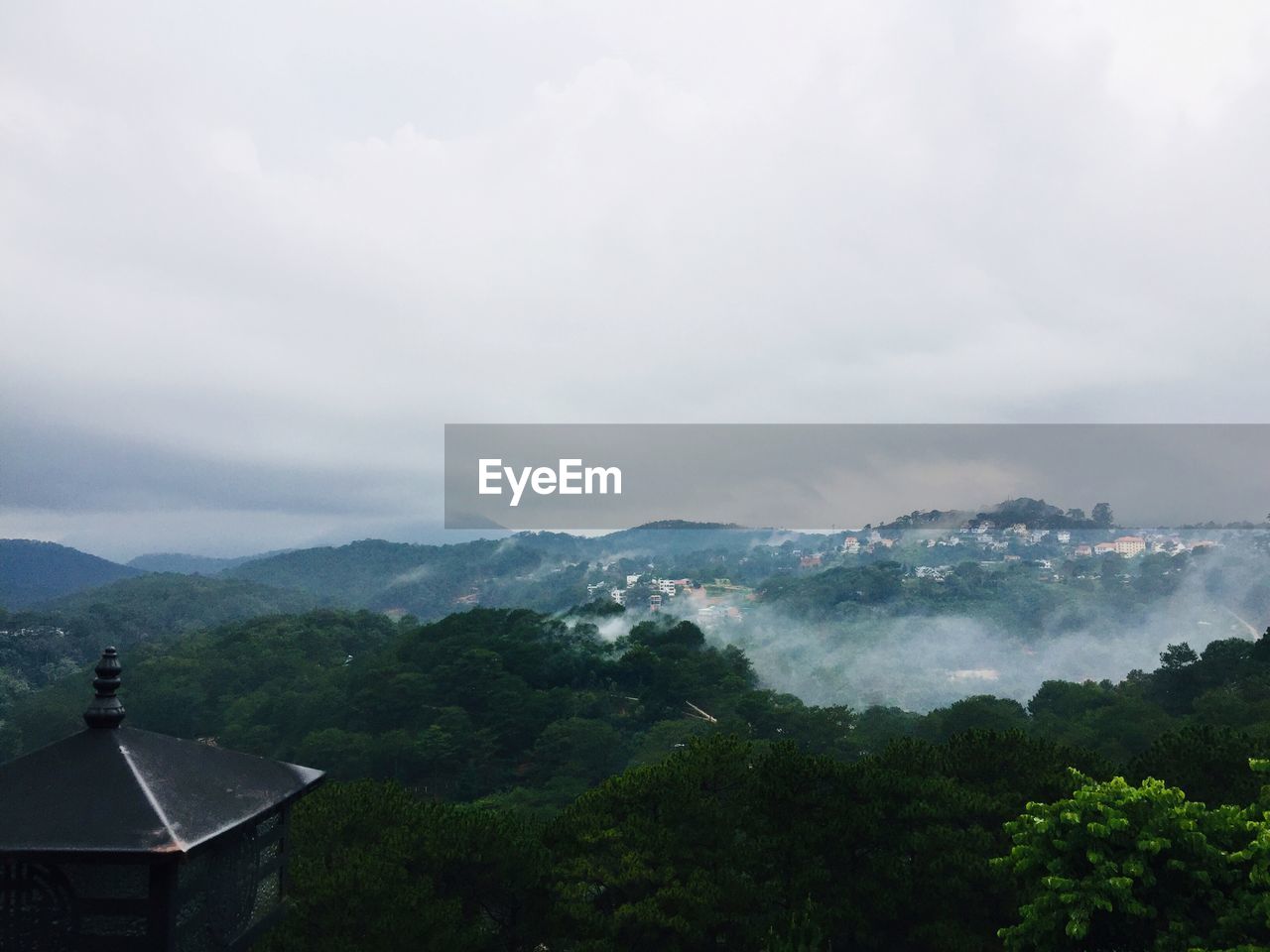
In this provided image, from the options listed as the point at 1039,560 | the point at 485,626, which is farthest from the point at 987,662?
the point at 485,626

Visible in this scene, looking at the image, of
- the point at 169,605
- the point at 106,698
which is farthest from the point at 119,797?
the point at 169,605

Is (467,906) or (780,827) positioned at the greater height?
(780,827)

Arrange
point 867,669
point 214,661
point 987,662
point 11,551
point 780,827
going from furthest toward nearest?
point 11,551
point 987,662
point 867,669
point 214,661
point 780,827

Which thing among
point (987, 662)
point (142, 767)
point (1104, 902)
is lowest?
point (987, 662)

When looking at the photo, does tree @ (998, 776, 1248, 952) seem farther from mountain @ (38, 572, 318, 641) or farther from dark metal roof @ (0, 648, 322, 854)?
mountain @ (38, 572, 318, 641)

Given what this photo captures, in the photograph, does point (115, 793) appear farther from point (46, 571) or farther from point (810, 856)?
point (46, 571)

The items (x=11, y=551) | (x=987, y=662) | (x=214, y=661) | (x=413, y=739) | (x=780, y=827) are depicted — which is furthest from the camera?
(x=11, y=551)

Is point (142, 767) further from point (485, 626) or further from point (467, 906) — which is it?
point (485, 626)

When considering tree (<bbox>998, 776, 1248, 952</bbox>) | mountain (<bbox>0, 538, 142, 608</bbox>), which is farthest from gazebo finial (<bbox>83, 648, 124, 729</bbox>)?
mountain (<bbox>0, 538, 142, 608</bbox>)
